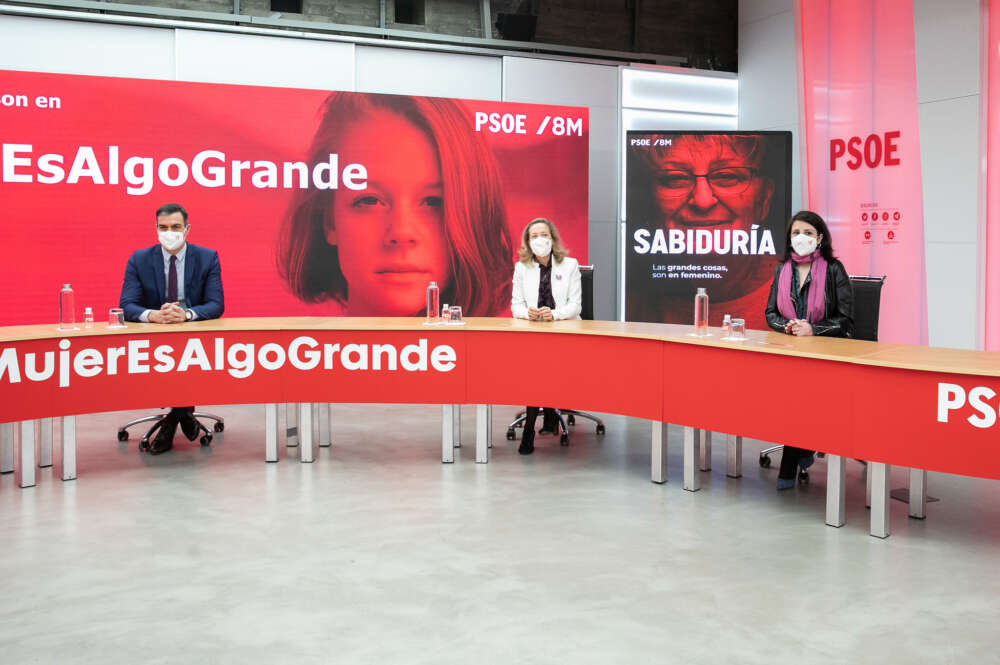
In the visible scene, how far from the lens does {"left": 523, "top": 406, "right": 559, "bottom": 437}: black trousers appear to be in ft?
16.9

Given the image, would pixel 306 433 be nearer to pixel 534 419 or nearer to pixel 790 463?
pixel 534 419

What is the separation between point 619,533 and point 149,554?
1.80 metres

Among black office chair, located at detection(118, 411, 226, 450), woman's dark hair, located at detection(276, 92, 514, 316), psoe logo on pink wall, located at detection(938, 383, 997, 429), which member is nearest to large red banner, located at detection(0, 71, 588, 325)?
woman's dark hair, located at detection(276, 92, 514, 316)

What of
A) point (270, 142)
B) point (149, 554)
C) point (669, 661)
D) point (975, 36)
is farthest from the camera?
point (270, 142)

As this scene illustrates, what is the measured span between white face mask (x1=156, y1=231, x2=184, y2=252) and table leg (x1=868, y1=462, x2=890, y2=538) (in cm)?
369

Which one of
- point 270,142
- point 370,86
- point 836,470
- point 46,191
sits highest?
point 370,86

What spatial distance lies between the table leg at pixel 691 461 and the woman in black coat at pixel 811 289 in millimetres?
422

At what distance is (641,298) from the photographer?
7395 mm

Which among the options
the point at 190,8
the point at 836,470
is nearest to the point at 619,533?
the point at 836,470

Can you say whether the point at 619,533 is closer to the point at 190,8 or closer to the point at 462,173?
the point at 462,173

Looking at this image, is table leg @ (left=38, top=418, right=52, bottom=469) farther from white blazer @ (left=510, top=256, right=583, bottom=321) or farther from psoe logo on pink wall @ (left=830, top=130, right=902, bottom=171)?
psoe logo on pink wall @ (left=830, top=130, right=902, bottom=171)

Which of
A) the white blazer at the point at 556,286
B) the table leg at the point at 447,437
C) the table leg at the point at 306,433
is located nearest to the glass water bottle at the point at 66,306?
the table leg at the point at 306,433

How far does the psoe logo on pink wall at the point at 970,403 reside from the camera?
3.30 meters

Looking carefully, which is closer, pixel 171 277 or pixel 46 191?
pixel 171 277
